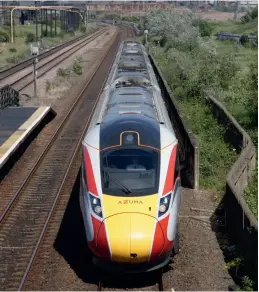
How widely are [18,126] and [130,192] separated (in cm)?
1076

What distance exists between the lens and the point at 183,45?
4938 centimetres

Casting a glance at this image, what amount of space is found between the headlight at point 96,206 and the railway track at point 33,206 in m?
1.78

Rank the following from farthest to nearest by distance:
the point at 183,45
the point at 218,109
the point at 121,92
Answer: the point at 183,45 < the point at 218,109 < the point at 121,92

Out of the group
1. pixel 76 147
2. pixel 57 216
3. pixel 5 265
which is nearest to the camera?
pixel 5 265

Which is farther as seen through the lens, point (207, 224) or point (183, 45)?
point (183, 45)

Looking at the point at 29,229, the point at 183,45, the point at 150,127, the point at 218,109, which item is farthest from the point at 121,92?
the point at 183,45

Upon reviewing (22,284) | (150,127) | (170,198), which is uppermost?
(150,127)

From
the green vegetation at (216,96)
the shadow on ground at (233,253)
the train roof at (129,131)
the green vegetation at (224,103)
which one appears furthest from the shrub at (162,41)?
the train roof at (129,131)

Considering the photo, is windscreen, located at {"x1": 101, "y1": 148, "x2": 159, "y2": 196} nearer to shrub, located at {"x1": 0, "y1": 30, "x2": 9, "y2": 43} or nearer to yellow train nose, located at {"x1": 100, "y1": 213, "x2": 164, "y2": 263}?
yellow train nose, located at {"x1": 100, "y1": 213, "x2": 164, "y2": 263}

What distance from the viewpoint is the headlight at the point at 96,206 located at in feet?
30.7

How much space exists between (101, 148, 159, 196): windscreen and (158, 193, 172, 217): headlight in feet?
0.70

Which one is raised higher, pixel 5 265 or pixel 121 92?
pixel 121 92

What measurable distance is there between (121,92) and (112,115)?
8.37 ft

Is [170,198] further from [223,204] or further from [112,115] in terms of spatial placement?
[223,204]
